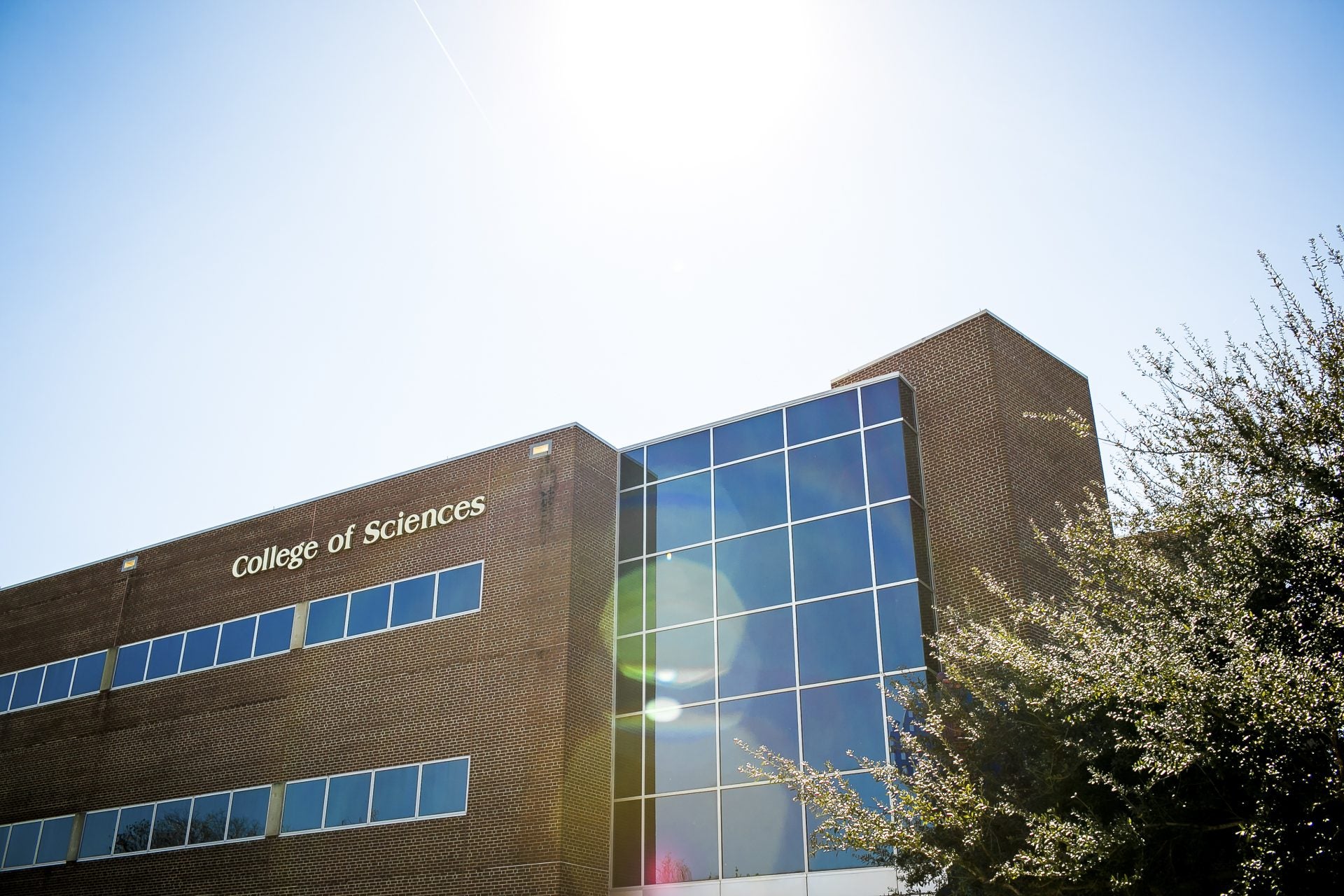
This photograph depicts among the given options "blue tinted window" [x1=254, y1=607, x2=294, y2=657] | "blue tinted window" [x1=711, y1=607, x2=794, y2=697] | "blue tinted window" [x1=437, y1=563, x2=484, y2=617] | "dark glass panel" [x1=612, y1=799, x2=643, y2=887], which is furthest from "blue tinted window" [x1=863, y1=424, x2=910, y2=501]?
"blue tinted window" [x1=254, y1=607, x2=294, y2=657]

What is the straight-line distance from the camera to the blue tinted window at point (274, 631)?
96.9 ft

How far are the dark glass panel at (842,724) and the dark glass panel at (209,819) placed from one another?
14.7 meters

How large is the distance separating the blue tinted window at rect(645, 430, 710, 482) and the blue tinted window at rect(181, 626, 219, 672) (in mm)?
12726

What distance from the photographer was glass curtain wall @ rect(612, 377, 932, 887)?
2197 centimetres

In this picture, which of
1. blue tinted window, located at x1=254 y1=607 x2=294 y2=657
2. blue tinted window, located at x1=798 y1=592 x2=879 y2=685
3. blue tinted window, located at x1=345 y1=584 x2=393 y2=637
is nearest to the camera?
blue tinted window, located at x1=798 y1=592 x2=879 y2=685

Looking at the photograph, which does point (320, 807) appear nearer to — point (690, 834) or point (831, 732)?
point (690, 834)

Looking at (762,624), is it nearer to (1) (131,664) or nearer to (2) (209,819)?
(2) (209,819)

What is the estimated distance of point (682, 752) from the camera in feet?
77.9

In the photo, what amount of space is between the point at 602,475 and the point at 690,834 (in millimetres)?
8452

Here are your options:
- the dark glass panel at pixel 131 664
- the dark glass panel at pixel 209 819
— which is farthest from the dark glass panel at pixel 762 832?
the dark glass panel at pixel 131 664

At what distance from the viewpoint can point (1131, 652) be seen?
14.5 metres

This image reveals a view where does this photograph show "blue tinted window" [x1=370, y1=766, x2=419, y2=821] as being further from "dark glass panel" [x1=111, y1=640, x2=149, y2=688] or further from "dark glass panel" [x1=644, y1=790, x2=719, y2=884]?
"dark glass panel" [x1=111, y1=640, x2=149, y2=688]

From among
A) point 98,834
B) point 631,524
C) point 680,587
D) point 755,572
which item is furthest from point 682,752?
point 98,834

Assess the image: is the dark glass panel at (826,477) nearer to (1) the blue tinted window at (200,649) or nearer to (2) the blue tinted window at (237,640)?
(2) the blue tinted window at (237,640)
